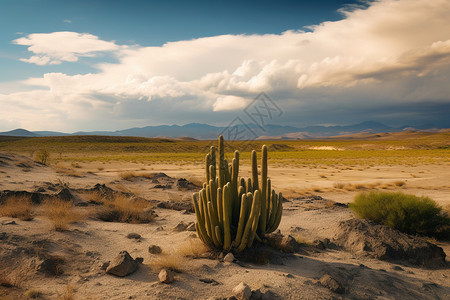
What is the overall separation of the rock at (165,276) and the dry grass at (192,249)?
127 cm

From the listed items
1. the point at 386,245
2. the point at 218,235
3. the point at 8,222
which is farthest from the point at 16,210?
the point at 386,245

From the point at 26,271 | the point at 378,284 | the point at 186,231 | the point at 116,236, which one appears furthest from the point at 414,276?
the point at 26,271

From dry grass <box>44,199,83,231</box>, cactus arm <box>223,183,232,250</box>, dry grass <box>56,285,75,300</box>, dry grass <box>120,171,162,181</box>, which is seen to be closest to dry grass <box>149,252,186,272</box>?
cactus arm <box>223,183,232,250</box>

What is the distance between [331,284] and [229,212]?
7.87 feet

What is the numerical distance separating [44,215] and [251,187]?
6103 mm

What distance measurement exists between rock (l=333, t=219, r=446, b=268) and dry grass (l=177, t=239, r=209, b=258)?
3.91m

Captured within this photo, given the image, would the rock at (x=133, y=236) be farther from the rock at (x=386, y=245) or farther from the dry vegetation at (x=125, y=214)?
the rock at (x=386, y=245)

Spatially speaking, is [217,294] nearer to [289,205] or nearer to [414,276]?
[414,276]

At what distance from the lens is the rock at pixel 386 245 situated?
7375 mm

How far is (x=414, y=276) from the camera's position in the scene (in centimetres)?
650

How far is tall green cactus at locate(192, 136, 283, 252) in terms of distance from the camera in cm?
646

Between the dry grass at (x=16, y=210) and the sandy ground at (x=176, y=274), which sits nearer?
the sandy ground at (x=176, y=274)

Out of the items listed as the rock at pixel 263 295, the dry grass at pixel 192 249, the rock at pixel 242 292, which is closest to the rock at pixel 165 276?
the rock at pixel 242 292

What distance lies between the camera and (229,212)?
21.9ft
